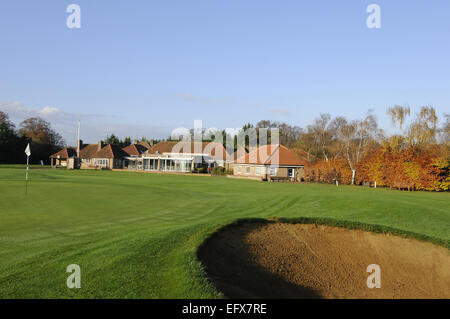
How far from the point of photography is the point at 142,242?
8.05 metres

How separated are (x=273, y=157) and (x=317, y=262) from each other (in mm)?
46750

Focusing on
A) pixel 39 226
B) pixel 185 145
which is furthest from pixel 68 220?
pixel 185 145

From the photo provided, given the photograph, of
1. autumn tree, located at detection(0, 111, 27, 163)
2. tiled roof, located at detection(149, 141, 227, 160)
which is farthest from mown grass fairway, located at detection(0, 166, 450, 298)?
autumn tree, located at detection(0, 111, 27, 163)

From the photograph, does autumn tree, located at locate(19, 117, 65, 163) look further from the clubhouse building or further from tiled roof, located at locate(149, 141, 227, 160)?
tiled roof, located at locate(149, 141, 227, 160)

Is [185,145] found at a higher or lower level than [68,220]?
higher

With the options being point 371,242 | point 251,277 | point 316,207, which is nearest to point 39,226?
point 251,277

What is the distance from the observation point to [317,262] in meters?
8.21

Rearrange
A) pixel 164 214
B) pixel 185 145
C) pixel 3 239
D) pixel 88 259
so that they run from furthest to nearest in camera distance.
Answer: pixel 185 145 → pixel 164 214 → pixel 3 239 → pixel 88 259

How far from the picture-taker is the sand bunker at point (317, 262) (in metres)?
6.62

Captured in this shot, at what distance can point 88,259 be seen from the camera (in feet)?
22.7

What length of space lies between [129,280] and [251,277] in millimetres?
2335

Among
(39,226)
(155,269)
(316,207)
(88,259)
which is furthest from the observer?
(316,207)

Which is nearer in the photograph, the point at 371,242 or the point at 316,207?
the point at 371,242
